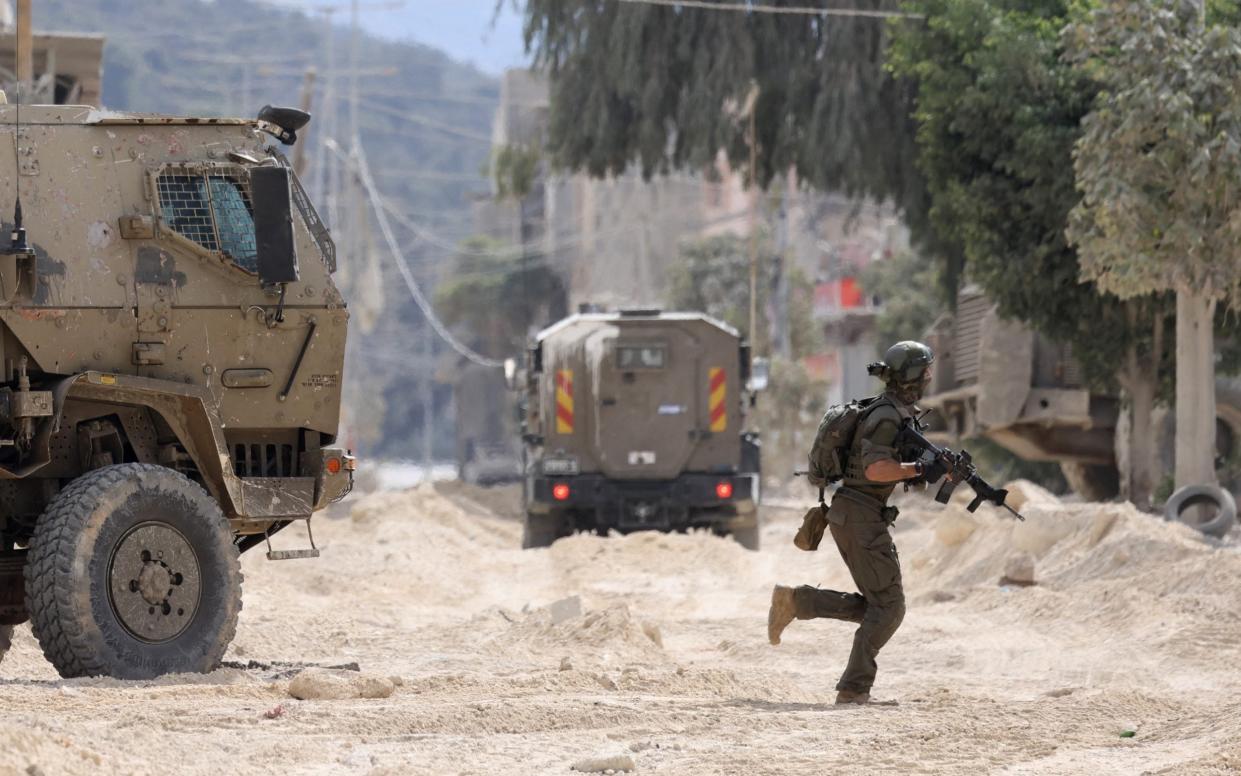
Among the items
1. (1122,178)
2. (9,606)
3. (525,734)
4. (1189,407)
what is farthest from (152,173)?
(1189,407)

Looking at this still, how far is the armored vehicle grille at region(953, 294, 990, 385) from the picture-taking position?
25.0m

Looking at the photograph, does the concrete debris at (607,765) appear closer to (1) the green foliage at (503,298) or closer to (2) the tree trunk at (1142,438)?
(2) the tree trunk at (1142,438)

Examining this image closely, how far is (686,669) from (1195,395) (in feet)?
34.9

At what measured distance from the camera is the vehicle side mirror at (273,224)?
32.2 ft

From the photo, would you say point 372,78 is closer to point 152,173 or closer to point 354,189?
point 354,189

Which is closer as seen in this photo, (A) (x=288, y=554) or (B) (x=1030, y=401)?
(A) (x=288, y=554)

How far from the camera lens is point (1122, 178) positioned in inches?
725

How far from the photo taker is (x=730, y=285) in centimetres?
5103

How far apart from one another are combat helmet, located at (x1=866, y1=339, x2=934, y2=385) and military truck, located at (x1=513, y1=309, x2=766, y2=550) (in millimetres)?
11140

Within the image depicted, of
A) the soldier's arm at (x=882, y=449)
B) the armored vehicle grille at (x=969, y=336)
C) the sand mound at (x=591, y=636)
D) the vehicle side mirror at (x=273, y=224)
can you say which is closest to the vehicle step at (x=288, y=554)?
the vehicle side mirror at (x=273, y=224)

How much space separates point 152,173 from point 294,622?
432cm

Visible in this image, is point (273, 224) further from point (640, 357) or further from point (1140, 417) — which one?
point (1140, 417)

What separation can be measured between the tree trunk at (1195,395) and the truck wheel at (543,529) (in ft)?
20.7

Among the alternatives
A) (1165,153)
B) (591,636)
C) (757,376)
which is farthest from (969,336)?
(591,636)
